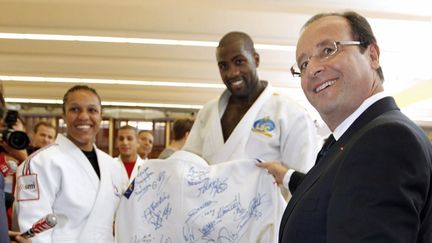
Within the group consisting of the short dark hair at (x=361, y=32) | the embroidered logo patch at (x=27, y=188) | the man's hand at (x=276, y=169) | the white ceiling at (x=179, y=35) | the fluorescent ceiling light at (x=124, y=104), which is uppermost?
the white ceiling at (x=179, y=35)

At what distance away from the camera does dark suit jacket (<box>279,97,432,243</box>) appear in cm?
79

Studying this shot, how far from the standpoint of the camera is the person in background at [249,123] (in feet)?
6.51

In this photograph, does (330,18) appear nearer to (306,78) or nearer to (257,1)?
(306,78)

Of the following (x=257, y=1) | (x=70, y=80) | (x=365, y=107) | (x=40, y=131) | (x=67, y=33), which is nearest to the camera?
(x=365, y=107)

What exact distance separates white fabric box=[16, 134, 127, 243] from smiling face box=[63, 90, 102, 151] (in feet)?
0.20

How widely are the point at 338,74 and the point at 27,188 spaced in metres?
1.47

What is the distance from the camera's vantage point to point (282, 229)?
3.70 feet

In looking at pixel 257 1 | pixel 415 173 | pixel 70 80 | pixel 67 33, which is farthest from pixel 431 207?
pixel 70 80

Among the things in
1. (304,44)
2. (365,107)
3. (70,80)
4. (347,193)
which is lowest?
(347,193)

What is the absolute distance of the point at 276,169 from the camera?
1.84 meters

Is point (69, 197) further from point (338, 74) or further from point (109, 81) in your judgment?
point (109, 81)

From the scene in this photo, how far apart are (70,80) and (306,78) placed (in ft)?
33.0

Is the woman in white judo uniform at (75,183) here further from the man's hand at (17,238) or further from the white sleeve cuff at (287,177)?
the white sleeve cuff at (287,177)
